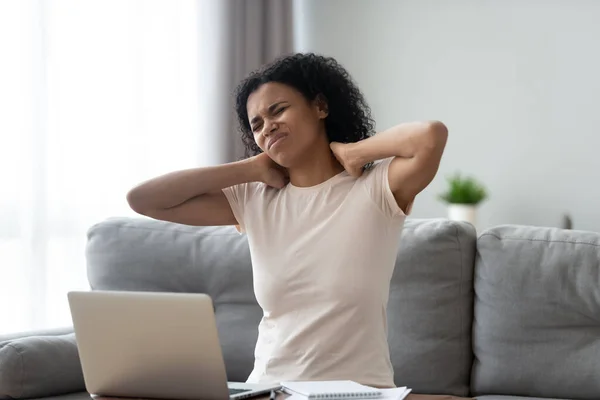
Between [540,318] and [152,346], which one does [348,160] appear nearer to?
[152,346]

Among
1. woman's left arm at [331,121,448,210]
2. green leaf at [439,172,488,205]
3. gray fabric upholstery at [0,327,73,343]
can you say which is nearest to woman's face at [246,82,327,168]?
woman's left arm at [331,121,448,210]

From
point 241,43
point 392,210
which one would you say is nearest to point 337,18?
point 241,43

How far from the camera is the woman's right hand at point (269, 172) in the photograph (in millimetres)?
1857

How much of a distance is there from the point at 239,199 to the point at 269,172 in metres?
0.10

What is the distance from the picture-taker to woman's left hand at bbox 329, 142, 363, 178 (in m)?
1.76

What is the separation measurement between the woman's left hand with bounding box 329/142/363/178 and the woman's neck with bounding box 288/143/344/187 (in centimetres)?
4

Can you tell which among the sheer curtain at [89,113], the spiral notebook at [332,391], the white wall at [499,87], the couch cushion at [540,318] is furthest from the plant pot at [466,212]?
the spiral notebook at [332,391]

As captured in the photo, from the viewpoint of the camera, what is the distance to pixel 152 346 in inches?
50.1

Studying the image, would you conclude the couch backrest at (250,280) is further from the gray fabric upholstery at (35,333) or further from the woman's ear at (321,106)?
the woman's ear at (321,106)

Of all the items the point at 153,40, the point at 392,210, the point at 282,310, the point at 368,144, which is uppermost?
the point at 153,40

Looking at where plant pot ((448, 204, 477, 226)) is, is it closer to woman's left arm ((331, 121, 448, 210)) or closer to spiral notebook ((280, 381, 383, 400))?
woman's left arm ((331, 121, 448, 210))

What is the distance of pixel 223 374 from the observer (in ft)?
4.11

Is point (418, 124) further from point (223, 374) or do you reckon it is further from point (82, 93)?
point (82, 93)

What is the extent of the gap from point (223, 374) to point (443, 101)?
2973mm
